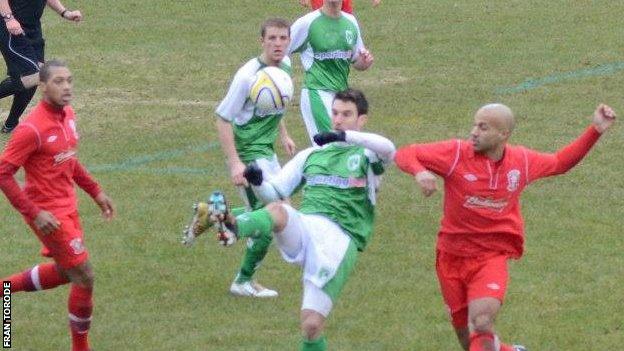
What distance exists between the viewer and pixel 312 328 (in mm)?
8969

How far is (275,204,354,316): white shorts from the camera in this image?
9.08 meters

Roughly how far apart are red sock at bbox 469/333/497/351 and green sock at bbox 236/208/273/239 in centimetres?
149

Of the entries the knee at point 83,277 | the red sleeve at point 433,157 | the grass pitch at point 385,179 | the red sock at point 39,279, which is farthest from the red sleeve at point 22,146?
the red sleeve at point 433,157

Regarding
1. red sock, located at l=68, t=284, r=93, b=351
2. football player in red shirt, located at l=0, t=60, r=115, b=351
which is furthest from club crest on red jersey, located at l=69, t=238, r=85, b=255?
red sock, located at l=68, t=284, r=93, b=351

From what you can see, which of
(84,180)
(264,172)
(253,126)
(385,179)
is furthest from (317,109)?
(84,180)

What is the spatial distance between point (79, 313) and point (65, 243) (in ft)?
1.72

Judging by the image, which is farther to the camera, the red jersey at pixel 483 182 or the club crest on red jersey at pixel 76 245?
the club crest on red jersey at pixel 76 245

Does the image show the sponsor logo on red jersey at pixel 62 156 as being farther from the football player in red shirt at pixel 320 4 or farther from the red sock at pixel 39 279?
the football player in red shirt at pixel 320 4

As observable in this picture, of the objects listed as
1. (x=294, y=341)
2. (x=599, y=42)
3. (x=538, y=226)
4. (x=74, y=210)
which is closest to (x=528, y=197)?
(x=538, y=226)

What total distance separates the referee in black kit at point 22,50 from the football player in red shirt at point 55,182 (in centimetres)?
628

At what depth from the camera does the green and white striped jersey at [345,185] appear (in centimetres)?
934

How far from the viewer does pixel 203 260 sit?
40.2 ft

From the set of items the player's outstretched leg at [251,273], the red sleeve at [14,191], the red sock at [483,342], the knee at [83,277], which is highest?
the red sleeve at [14,191]

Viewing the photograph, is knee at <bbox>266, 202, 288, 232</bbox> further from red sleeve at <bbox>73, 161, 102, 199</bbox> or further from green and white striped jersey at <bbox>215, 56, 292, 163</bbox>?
green and white striped jersey at <bbox>215, 56, 292, 163</bbox>
